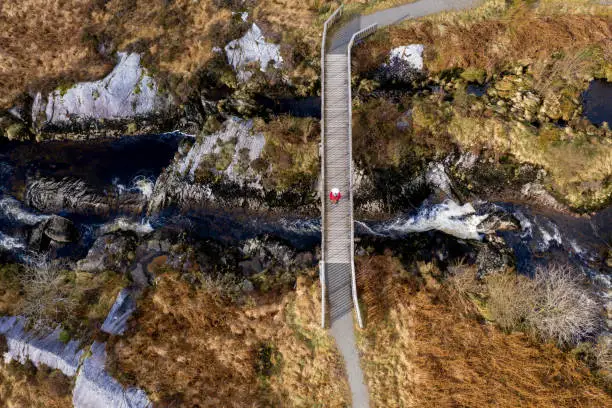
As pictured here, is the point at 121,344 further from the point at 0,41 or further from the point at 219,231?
the point at 0,41

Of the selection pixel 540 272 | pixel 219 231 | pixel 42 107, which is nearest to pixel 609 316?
pixel 540 272

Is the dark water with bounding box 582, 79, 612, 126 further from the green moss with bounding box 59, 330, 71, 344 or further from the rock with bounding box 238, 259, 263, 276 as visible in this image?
the green moss with bounding box 59, 330, 71, 344

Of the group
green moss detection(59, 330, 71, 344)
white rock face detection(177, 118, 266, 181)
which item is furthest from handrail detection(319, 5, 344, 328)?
green moss detection(59, 330, 71, 344)

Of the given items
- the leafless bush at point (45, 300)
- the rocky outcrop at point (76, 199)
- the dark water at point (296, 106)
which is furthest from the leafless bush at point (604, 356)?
the leafless bush at point (45, 300)

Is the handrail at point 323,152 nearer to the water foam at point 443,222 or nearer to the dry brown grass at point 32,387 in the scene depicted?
the water foam at point 443,222

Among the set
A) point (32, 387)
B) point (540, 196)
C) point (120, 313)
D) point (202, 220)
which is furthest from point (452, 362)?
point (32, 387)
